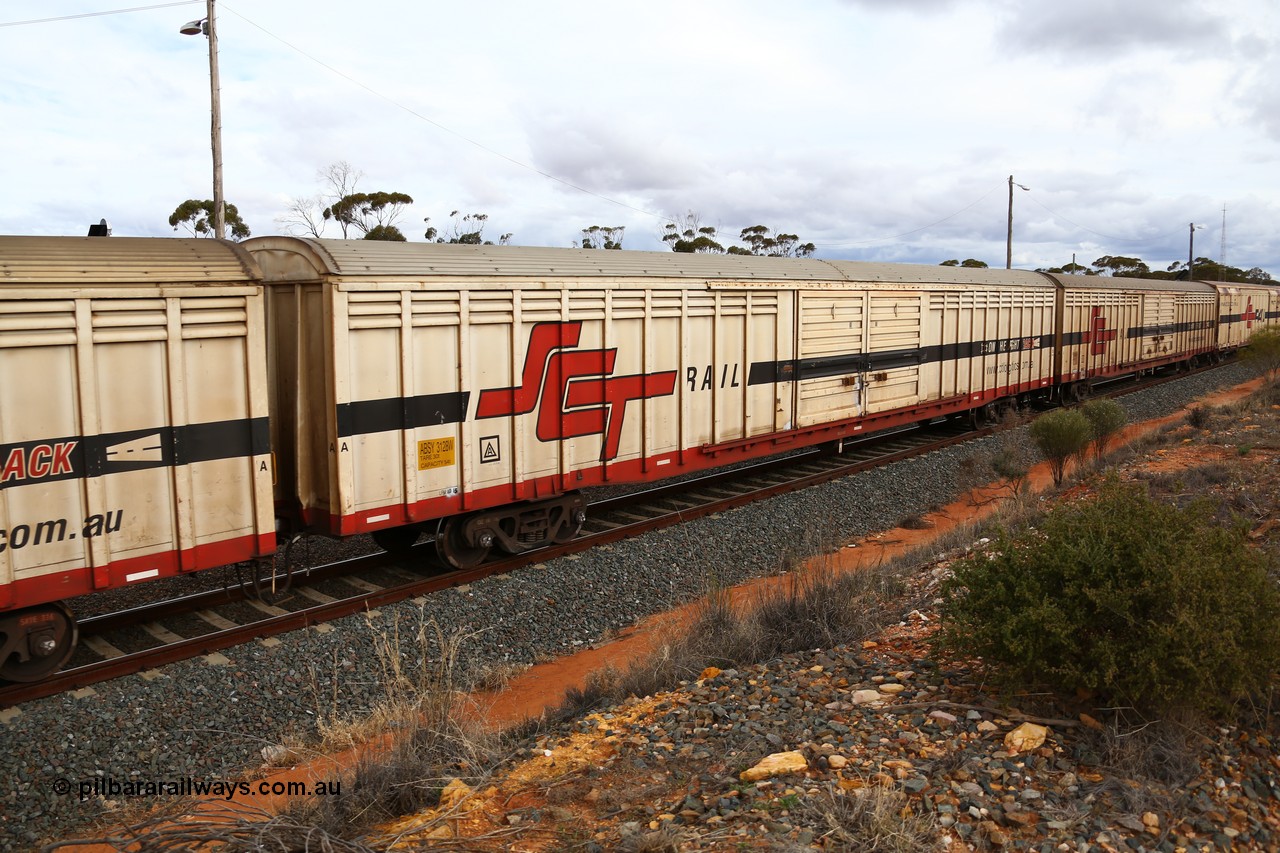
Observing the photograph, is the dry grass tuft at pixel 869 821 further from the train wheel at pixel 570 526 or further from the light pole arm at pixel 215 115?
the light pole arm at pixel 215 115

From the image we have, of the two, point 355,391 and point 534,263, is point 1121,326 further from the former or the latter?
point 355,391

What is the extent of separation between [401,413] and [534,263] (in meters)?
2.45

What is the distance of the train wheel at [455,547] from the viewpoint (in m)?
9.55

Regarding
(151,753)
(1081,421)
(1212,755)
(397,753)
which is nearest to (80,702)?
(151,753)

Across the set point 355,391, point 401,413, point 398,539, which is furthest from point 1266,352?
point 355,391

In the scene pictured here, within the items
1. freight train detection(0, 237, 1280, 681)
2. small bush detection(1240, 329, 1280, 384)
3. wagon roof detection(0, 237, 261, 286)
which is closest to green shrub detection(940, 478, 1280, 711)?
freight train detection(0, 237, 1280, 681)

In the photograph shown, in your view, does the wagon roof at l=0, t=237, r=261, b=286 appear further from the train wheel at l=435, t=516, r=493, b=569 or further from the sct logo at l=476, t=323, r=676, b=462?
the train wheel at l=435, t=516, r=493, b=569

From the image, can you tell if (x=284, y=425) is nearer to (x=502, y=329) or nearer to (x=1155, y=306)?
(x=502, y=329)

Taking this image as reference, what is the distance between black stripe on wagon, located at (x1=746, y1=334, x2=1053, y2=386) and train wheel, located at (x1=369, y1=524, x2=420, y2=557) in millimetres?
5456

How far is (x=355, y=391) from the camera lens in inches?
323

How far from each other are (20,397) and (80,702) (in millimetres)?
2287

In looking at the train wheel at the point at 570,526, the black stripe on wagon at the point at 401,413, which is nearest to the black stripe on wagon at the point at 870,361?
the train wheel at the point at 570,526

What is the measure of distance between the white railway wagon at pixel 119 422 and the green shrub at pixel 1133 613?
19.6ft

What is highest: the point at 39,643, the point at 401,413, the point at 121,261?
the point at 121,261
